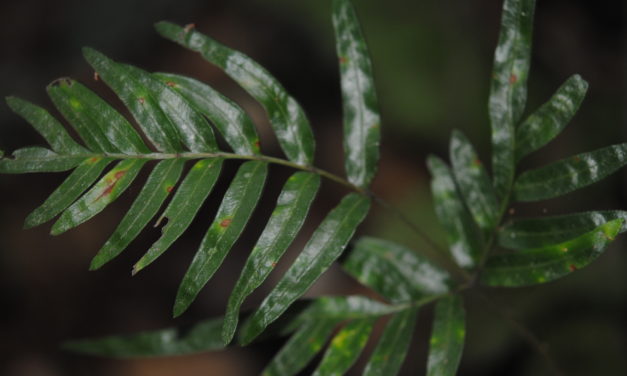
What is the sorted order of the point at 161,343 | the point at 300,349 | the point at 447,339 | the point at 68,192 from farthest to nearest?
1. the point at 161,343
2. the point at 300,349
3. the point at 447,339
4. the point at 68,192

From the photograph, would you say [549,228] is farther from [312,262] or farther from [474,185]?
[312,262]

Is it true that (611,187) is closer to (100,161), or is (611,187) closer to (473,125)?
(473,125)

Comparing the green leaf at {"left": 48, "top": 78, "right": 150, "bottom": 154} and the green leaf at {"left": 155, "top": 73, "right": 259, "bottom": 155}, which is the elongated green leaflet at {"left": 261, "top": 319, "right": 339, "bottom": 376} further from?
the green leaf at {"left": 48, "top": 78, "right": 150, "bottom": 154}

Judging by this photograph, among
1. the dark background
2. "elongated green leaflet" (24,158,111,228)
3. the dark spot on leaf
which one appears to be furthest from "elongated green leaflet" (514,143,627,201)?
the dark background

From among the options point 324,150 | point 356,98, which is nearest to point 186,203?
point 356,98

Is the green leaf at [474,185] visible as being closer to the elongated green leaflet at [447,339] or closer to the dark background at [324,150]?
the elongated green leaflet at [447,339]
